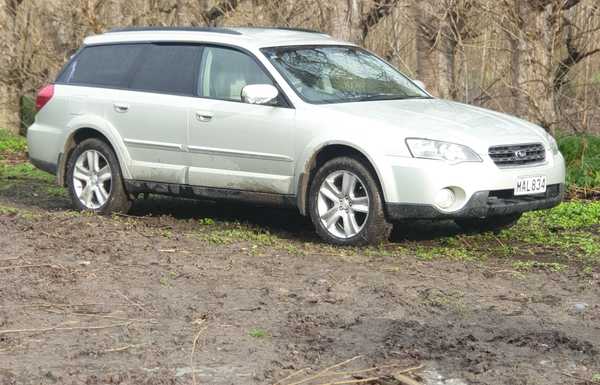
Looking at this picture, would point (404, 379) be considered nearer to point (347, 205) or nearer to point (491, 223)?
point (347, 205)

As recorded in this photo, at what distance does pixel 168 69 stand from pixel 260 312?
14.0ft

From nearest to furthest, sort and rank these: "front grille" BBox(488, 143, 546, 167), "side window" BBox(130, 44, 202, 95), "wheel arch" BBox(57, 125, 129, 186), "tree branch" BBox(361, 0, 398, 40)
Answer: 1. "front grille" BBox(488, 143, 546, 167)
2. "side window" BBox(130, 44, 202, 95)
3. "wheel arch" BBox(57, 125, 129, 186)
4. "tree branch" BBox(361, 0, 398, 40)

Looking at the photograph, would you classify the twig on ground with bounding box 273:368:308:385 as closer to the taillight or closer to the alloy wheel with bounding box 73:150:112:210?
the alloy wheel with bounding box 73:150:112:210

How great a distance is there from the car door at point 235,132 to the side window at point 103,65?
948 millimetres

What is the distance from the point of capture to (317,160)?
10.0 meters

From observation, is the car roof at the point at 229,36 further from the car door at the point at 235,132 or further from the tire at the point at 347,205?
the tire at the point at 347,205

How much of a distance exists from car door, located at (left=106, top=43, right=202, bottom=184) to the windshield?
0.83 meters

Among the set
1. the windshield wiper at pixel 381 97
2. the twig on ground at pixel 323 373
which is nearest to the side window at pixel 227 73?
the windshield wiper at pixel 381 97

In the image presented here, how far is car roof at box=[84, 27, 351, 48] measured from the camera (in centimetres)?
1078

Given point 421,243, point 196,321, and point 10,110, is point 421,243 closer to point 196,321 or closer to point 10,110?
point 196,321

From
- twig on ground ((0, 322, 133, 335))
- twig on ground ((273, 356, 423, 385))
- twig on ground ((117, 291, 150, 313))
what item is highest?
twig on ground ((273, 356, 423, 385))

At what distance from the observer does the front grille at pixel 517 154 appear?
952 centimetres

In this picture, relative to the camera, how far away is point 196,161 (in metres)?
10.7

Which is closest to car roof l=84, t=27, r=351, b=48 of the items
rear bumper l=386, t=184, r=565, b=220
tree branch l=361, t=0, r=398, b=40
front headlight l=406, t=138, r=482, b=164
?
front headlight l=406, t=138, r=482, b=164
